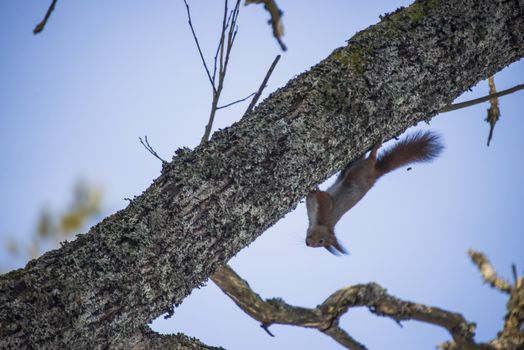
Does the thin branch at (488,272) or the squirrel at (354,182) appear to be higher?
the squirrel at (354,182)

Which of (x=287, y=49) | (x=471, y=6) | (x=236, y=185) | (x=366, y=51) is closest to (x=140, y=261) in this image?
(x=236, y=185)

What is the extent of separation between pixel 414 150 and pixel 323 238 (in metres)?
1.31

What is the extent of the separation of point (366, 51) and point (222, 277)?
1.14 meters

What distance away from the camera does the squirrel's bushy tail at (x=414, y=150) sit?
4.23 meters

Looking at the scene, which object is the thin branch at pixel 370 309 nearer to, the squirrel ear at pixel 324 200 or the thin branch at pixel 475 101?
the thin branch at pixel 475 101

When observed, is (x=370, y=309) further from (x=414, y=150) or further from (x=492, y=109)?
(x=414, y=150)

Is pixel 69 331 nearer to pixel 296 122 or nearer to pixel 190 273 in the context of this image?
pixel 190 273

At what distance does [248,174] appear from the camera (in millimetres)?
1598

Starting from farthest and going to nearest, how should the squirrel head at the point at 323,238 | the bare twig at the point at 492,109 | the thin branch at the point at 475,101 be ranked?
the squirrel head at the point at 323,238, the bare twig at the point at 492,109, the thin branch at the point at 475,101

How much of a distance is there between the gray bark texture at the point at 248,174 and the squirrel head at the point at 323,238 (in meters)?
3.01

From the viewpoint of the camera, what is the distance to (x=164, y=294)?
1.47m

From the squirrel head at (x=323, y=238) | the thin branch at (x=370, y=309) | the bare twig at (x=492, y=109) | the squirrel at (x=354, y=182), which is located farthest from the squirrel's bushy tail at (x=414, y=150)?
the thin branch at (x=370, y=309)

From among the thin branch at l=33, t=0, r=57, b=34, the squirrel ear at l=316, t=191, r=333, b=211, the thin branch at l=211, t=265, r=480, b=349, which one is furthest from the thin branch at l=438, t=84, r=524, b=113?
the squirrel ear at l=316, t=191, r=333, b=211

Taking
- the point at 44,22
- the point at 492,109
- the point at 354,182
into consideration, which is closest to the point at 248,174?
the point at 44,22
